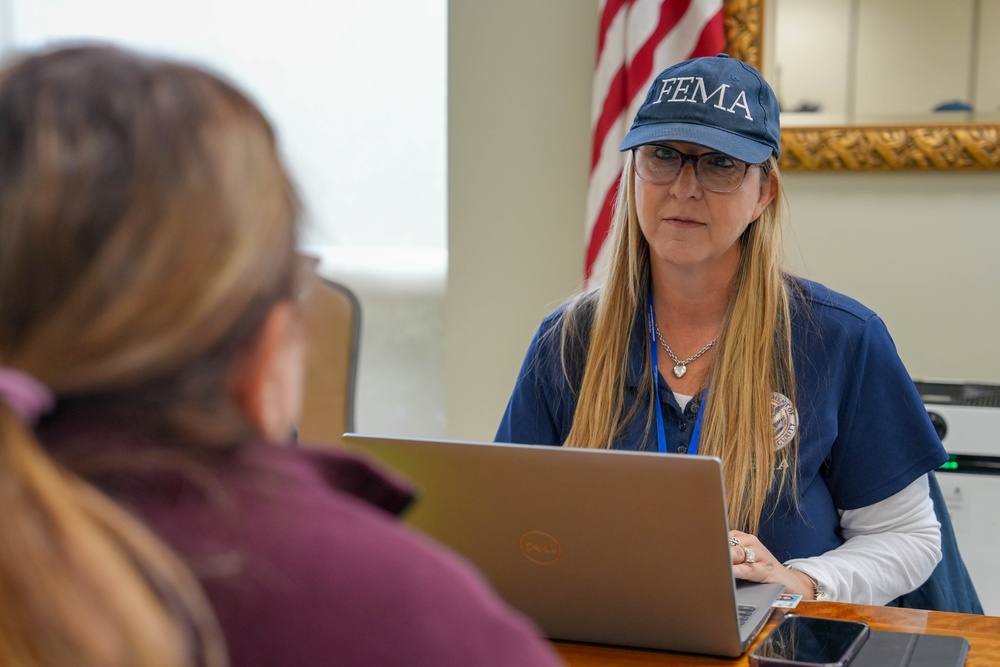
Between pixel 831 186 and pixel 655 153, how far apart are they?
43.2 inches

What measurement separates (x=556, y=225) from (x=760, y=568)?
68.3 inches

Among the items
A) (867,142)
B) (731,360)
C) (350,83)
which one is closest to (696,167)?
(731,360)

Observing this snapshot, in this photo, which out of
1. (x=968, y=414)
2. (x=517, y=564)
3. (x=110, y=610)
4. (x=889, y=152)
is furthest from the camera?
(x=889, y=152)

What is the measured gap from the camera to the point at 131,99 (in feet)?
1.89

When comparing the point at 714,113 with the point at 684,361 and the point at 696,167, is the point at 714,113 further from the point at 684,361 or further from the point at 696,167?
the point at 684,361

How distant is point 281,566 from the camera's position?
1.81 ft

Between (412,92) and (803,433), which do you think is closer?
(803,433)

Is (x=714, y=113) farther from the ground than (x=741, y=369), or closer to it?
farther from the ground

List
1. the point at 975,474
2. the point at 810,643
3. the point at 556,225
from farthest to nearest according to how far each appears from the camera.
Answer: the point at 556,225
the point at 975,474
the point at 810,643

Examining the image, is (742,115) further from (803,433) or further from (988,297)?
(988,297)

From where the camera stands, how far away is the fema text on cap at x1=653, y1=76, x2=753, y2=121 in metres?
1.74

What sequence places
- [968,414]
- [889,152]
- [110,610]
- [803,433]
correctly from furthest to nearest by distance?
[889,152]
[968,414]
[803,433]
[110,610]

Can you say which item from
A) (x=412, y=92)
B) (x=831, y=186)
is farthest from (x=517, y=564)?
(x=412, y=92)

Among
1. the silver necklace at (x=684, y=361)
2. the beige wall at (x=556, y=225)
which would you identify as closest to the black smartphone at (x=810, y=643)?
the silver necklace at (x=684, y=361)
